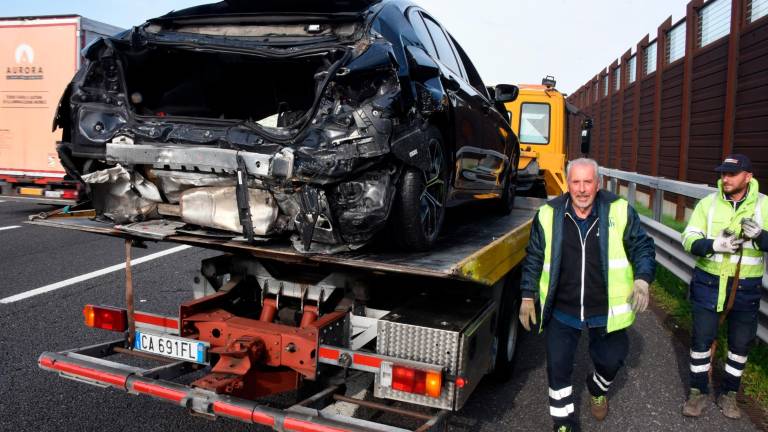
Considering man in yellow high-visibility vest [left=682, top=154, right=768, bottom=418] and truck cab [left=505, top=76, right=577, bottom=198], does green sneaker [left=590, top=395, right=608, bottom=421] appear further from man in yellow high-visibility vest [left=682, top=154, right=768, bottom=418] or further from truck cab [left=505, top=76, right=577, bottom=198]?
truck cab [left=505, top=76, right=577, bottom=198]

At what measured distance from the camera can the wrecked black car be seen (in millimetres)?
3340

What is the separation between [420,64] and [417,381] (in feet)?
5.84

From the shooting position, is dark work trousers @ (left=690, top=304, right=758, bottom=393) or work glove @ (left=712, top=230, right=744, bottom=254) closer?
work glove @ (left=712, top=230, right=744, bottom=254)

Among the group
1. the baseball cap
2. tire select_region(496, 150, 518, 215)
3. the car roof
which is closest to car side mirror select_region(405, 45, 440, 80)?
the car roof

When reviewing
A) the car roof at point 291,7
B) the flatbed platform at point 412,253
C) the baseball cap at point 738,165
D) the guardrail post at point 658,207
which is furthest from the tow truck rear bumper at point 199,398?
the guardrail post at point 658,207

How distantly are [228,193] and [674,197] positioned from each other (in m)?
9.90

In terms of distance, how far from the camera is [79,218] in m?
4.15

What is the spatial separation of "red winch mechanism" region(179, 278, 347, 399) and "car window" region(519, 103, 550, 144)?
8.24 metres

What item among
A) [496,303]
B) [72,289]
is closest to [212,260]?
[496,303]

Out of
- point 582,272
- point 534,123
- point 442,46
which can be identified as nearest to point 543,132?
point 534,123

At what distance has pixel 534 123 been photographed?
11359mm

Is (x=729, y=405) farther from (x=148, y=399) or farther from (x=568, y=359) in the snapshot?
(x=148, y=399)

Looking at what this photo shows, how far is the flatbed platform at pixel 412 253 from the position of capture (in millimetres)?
3344

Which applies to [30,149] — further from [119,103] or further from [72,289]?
[119,103]
